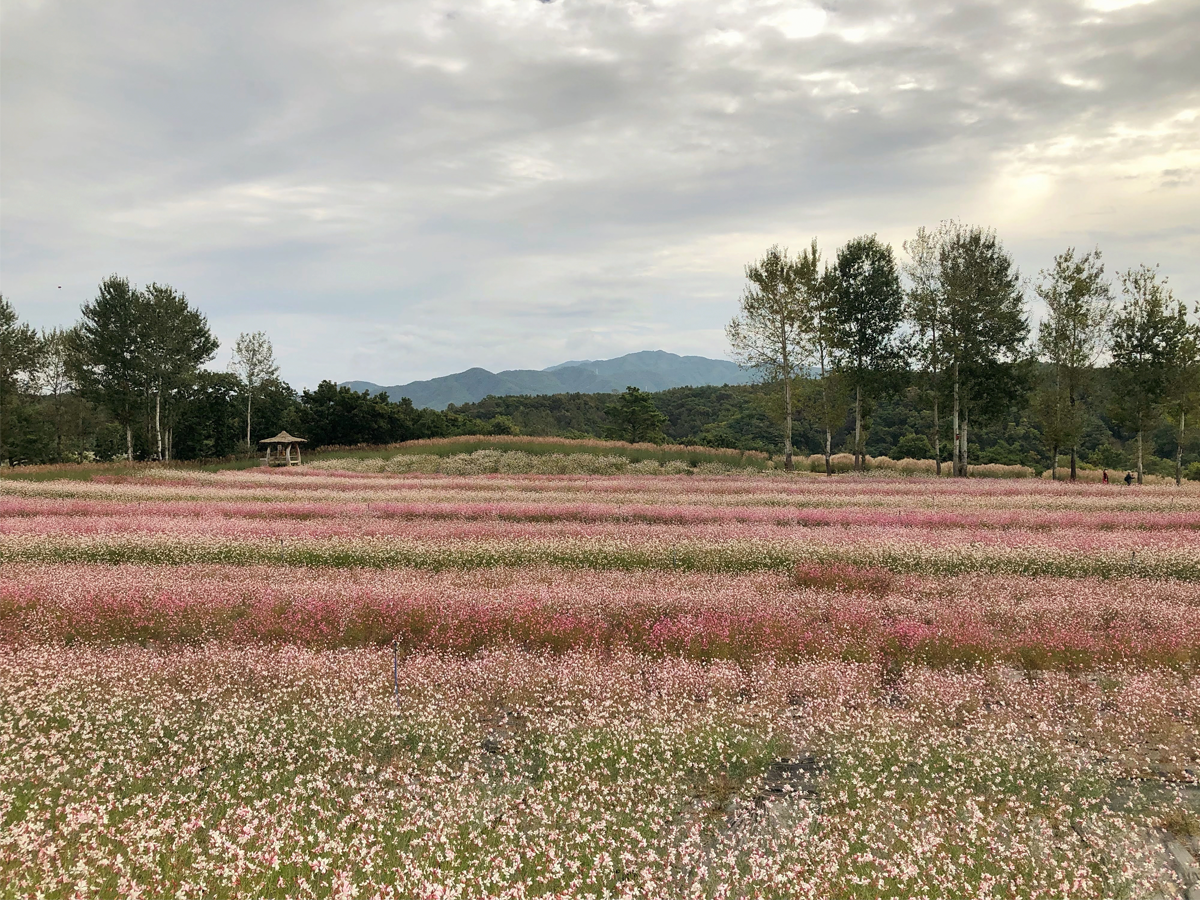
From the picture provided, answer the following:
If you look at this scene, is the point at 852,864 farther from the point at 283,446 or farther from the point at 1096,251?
the point at 283,446

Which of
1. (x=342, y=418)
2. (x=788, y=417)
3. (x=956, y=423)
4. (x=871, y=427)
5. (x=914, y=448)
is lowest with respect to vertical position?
(x=914, y=448)

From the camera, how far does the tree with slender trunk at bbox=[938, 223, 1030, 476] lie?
131ft

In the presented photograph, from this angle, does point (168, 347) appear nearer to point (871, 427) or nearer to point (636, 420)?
point (636, 420)

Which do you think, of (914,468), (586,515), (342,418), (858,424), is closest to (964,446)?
(914,468)

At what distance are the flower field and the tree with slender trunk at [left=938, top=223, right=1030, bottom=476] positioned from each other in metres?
29.2

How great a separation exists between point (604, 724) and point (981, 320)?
4296 cm

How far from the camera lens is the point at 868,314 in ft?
141

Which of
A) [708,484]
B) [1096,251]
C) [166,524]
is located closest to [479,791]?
[166,524]

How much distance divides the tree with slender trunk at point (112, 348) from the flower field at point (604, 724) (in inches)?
1934

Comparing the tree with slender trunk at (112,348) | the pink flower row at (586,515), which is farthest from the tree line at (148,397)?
the pink flower row at (586,515)

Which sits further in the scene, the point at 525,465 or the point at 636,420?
the point at 636,420

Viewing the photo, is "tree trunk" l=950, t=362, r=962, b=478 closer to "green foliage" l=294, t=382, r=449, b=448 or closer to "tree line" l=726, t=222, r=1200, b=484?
"tree line" l=726, t=222, r=1200, b=484

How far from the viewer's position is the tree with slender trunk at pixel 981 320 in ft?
131

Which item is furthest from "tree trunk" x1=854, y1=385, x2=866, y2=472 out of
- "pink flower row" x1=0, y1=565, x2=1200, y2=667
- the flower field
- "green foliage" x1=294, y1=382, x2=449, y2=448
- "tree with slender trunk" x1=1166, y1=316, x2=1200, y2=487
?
"green foliage" x1=294, y1=382, x2=449, y2=448
